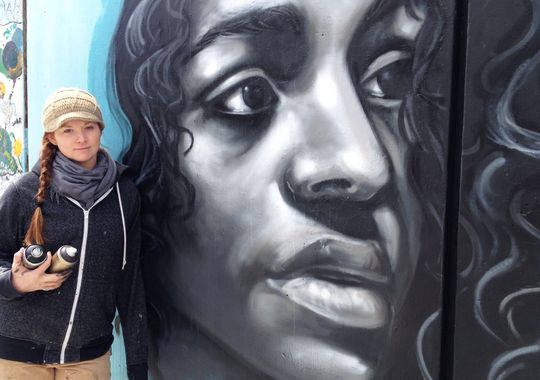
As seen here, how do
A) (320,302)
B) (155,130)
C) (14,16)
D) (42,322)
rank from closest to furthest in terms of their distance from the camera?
(42,322)
(320,302)
(155,130)
(14,16)

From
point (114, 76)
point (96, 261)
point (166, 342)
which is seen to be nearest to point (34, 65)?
point (114, 76)

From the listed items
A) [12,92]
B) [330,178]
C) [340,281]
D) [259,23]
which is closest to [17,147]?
[12,92]

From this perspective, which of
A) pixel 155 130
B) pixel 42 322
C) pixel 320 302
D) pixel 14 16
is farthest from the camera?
pixel 14 16

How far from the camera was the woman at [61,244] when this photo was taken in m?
2.21

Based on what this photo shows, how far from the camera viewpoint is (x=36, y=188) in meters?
2.25

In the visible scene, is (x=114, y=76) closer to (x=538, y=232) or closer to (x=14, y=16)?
(x=14, y=16)

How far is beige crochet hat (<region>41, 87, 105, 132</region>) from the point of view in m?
2.25

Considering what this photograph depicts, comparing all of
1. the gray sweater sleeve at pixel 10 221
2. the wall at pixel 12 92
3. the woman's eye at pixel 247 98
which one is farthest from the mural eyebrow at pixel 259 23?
the wall at pixel 12 92

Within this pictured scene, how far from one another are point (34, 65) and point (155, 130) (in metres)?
1.04

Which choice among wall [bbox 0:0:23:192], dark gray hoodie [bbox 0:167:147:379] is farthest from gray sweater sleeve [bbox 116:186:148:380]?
wall [bbox 0:0:23:192]

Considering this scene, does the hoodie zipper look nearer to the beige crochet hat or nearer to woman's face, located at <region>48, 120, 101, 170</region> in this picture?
woman's face, located at <region>48, 120, 101, 170</region>

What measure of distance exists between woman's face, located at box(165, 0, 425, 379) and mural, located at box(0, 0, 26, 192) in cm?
165

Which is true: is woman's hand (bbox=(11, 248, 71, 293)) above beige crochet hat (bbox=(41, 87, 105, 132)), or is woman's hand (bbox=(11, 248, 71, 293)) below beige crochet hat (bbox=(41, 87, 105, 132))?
below

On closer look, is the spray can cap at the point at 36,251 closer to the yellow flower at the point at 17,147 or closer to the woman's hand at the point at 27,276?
the woman's hand at the point at 27,276
